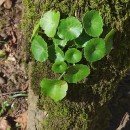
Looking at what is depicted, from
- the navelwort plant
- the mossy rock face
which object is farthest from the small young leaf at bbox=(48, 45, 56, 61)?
the mossy rock face

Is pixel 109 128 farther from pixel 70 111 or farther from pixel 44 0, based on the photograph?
pixel 44 0

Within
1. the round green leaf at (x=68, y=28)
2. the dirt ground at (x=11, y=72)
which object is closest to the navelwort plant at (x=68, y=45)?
the round green leaf at (x=68, y=28)

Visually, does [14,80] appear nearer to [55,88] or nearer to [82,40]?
[55,88]

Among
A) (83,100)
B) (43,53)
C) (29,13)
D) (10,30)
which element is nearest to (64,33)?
(43,53)

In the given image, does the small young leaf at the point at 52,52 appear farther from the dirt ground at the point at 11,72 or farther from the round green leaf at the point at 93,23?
the dirt ground at the point at 11,72

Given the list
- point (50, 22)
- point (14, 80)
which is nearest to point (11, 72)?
point (14, 80)

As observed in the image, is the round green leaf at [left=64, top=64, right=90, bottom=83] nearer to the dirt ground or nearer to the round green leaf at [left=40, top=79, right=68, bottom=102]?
the round green leaf at [left=40, top=79, right=68, bottom=102]
